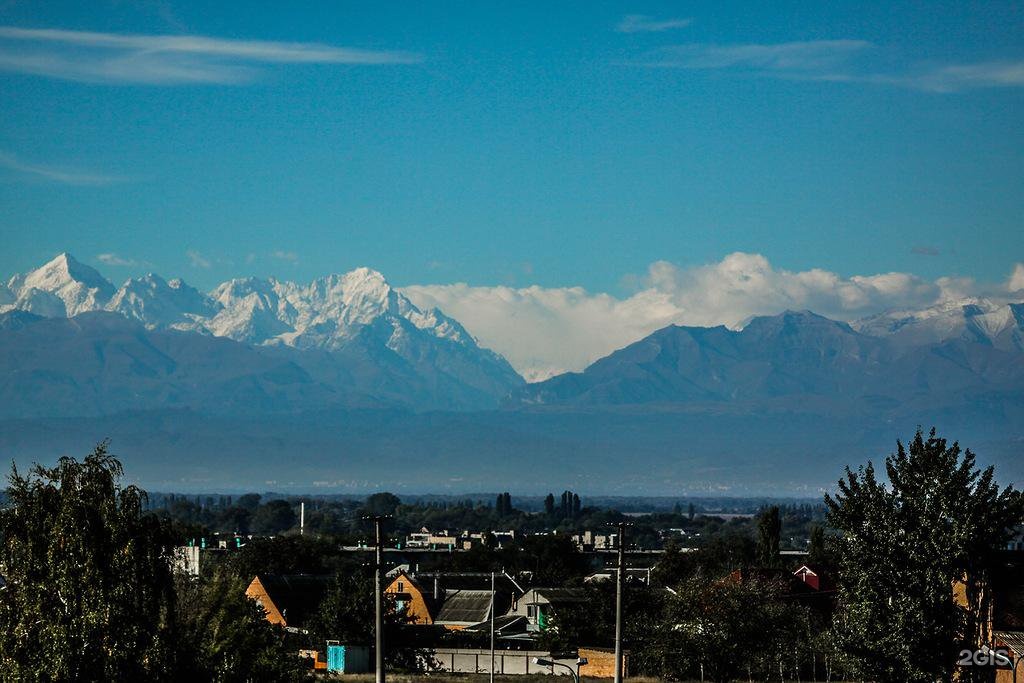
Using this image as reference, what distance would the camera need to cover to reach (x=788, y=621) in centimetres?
7644

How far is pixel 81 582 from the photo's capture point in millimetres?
41594

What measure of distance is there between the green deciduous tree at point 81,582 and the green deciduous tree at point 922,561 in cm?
1894

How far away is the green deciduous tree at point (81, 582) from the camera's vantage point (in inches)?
1601

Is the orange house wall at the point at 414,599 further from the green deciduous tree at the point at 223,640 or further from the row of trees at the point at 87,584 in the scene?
the row of trees at the point at 87,584

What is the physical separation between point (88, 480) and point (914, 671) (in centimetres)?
2322

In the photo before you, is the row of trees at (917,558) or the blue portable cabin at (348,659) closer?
the row of trees at (917,558)

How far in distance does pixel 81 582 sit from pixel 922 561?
23.1 m

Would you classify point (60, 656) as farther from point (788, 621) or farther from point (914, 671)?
point (788, 621)

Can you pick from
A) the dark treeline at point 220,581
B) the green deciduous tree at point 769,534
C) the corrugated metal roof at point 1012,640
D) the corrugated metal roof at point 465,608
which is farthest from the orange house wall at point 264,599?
the corrugated metal roof at point 1012,640

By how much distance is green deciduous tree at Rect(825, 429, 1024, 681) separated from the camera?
47.2m

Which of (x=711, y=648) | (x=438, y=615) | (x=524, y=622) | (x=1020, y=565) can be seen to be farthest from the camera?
(x=438, y=615)

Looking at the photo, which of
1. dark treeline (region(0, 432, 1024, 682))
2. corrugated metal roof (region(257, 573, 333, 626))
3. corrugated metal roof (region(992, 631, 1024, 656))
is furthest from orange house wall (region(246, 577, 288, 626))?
corrugated metal roof (region(992, 631, 1024, 656))

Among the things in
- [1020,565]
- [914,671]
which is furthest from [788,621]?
[914,671]

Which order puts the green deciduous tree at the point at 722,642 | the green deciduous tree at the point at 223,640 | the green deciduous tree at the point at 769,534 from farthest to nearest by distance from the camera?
1. the green deciduous tree at the point at 769,534
2. the green deciduous tree at the point at 722,642
3. the green deciduous tree at the point at 223,640
